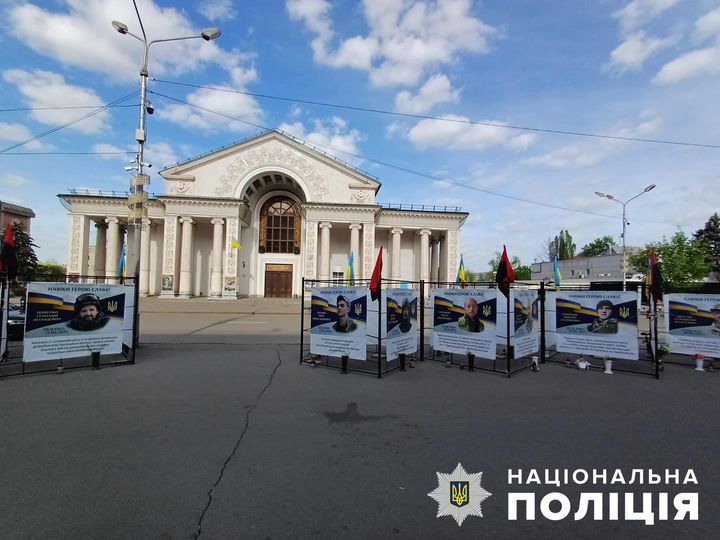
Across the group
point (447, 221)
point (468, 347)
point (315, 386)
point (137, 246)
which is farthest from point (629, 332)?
point (447, 221)

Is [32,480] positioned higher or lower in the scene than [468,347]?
lower

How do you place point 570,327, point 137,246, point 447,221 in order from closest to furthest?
point 570,327 < point 137,246 < point 447,221

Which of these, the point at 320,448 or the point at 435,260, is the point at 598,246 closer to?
the point at 435,260

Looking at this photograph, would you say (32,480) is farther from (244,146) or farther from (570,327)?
(244,146)

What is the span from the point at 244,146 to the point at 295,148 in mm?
5134

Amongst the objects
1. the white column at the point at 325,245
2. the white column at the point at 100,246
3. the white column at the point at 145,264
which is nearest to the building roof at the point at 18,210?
the white column at the point at 100,246

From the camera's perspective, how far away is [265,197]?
39.9 meters

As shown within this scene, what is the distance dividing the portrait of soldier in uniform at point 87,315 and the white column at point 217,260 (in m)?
26.6

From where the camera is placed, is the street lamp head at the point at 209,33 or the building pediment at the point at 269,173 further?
the building pediment at the point at 269,173

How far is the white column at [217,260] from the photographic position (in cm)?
3400
